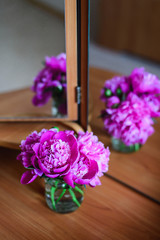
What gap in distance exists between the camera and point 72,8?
1.71 ft

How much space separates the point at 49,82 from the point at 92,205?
351 mm

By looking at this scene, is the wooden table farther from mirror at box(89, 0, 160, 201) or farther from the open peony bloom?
mirror at box(89, 0, 160, 201)

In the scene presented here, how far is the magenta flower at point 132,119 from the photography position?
0.67 meters

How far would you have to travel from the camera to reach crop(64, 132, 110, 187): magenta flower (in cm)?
46

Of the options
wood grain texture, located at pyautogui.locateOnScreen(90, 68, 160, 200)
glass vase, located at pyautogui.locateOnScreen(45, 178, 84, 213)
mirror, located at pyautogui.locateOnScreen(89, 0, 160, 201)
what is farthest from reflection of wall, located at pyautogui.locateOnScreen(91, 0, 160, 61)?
glass vase, located at pyautogui.locateOnScreen(45, 178, 84, 213)

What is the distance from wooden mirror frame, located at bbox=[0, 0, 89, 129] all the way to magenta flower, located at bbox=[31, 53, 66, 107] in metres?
0.06

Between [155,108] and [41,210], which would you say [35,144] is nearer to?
[41,210]

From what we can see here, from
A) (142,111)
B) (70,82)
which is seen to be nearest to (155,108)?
(142,111)

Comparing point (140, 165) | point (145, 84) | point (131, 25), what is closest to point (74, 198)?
point (140, 165)

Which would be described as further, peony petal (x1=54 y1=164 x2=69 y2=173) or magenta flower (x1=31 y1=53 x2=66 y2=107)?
magenta flower (x1=31 y1=53 x2=66 y2=107)

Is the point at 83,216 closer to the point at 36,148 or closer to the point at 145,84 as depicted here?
the point at 36,148

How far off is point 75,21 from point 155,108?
308 millimetres

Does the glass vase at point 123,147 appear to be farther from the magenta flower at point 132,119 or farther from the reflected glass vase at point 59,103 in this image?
the reflected glass vase at point 59,103

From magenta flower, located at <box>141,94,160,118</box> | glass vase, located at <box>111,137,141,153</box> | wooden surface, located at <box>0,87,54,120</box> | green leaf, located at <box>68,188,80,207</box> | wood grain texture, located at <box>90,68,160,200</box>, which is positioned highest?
magenta flower, located at <box>141,94,160,118</box>
